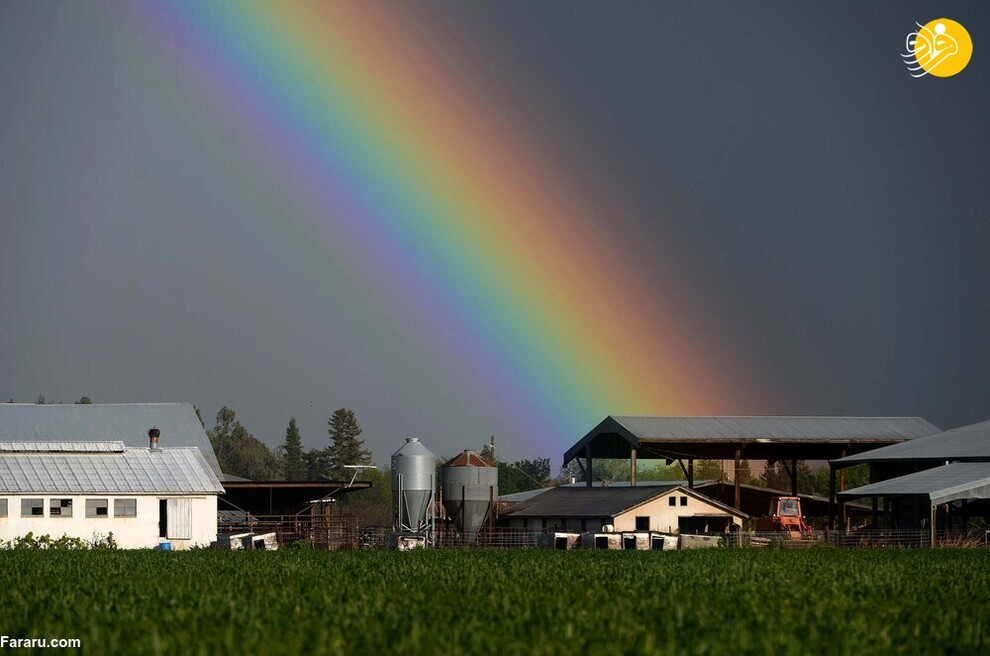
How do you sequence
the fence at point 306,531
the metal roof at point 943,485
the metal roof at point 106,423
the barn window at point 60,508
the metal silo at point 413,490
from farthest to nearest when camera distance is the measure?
the metal roof at point 106,423
the metal silo at point 413,490
the fence at point 306,531
the barn window at point 60,508
the metal roof at point 943,485

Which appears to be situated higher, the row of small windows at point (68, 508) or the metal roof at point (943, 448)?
the metal roof at point (943, 448)

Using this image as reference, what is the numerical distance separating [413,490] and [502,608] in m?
59.4

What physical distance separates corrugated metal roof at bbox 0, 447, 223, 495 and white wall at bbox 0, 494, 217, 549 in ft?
1.30

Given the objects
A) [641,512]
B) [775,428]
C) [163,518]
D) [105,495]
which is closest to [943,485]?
[641,512]

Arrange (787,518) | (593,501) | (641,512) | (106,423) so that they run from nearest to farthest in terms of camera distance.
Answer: (641,512) < (787,518) < (593,501) < (106,423)

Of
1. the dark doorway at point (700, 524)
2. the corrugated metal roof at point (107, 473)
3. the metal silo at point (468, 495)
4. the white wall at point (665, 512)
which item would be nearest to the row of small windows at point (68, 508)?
the corrugated metal roof at point (107, 473)

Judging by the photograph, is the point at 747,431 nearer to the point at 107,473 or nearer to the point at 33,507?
the point at 107,473

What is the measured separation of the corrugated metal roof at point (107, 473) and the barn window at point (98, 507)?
0.42 m

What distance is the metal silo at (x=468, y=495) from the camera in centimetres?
8338

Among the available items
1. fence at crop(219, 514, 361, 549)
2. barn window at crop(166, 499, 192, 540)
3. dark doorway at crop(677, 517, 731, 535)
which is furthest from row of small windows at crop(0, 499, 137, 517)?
dark doorway at crop(677, 517, 731, 535)

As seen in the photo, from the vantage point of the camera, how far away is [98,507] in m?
66.1

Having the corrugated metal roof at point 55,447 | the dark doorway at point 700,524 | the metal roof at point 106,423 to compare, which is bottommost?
the dark doorway at point 700,524

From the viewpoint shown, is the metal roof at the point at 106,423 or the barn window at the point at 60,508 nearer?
the barn window at the point at 60,508

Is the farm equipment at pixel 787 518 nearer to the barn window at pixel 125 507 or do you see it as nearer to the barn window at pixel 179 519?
the barn window at pixel 179 519
